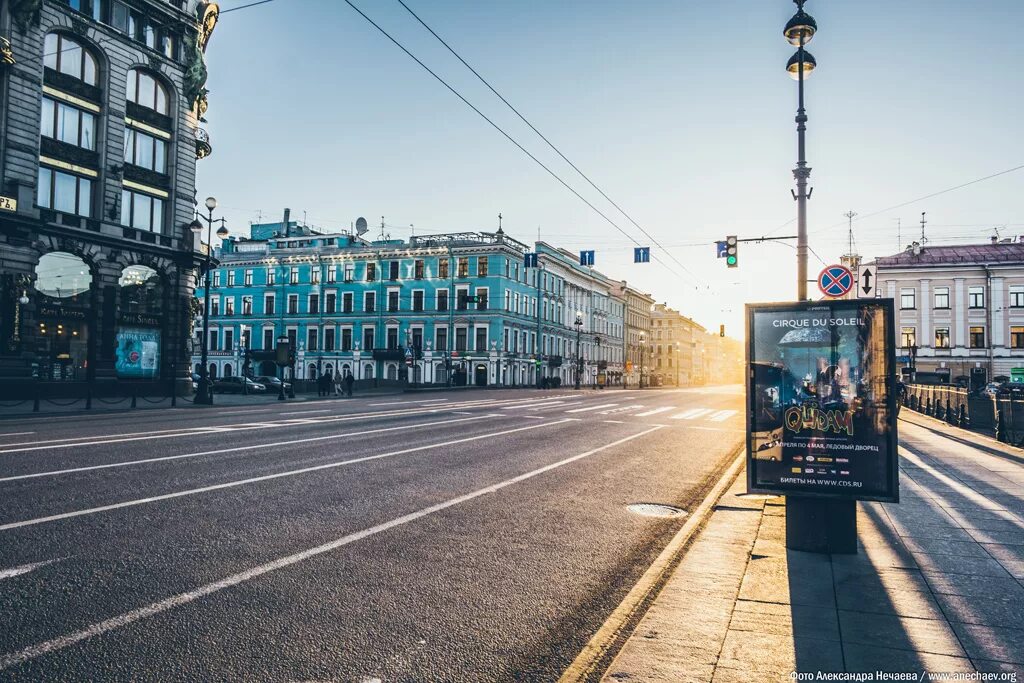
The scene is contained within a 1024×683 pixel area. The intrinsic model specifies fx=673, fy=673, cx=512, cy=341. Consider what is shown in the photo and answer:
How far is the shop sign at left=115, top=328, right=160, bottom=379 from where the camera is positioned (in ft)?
112

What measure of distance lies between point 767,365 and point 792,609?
242 centimetres

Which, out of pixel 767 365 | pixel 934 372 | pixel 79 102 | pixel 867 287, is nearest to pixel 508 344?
pixel 934 372

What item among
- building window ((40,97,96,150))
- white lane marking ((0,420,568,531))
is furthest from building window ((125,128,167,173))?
white lane marking ((0,420,568,531))

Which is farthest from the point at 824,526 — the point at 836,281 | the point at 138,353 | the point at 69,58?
the point at 69,58

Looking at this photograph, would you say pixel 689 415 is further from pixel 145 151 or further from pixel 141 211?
pixel 145 151

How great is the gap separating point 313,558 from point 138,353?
111 feet

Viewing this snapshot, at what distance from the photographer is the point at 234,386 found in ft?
151

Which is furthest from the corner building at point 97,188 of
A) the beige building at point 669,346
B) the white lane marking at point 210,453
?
the beige building at point 669,346

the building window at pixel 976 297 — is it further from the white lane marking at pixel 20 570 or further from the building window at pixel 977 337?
the white lane marking at pixel 20 570

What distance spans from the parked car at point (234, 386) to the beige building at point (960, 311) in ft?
165

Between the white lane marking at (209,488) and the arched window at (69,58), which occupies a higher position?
the arched window at (69,58)

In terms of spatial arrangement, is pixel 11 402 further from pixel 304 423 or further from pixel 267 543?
pixel 267 543

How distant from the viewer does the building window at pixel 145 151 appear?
34.5 m

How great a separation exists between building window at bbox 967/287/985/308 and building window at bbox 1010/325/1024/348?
126 inches
